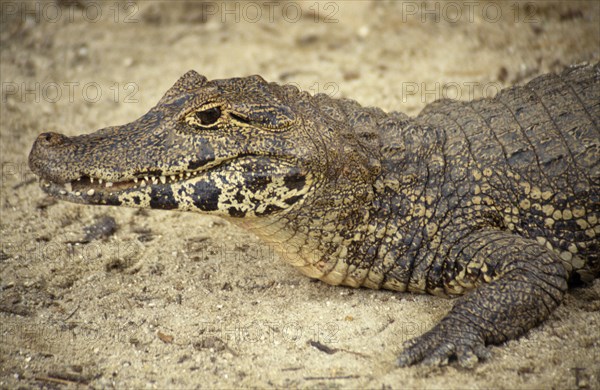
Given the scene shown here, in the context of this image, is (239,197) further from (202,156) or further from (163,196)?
(163,196)

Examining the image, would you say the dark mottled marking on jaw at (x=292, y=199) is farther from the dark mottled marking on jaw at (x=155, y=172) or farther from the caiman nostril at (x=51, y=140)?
the caiman nostril at (x=51, y=140)

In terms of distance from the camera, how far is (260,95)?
4520 mm

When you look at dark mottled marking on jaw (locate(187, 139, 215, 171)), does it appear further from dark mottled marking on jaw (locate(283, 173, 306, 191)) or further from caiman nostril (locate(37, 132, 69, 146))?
caiman nostril (locate(37, 132, 69, 146))

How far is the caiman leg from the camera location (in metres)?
4.00

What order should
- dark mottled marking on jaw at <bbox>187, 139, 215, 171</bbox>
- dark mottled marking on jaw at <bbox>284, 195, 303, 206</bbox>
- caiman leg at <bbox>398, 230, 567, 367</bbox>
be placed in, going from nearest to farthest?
caiman leg at <bbox>398, 230, 567, 367</bbox> → dark mottled marking on jaw at <bbox>187, 139, 215, 171</bbox> → dark mottled marking on jaw at <bbox>284, 195, 303, 206</bbox>

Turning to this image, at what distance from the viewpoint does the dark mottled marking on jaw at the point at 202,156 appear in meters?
4.29

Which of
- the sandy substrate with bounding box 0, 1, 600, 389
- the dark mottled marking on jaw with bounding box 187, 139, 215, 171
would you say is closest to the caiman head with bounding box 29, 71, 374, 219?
the dark mottled marking on jaw with bounding box 187, 139, 215, 171

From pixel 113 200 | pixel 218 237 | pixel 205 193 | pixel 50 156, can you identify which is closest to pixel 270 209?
pixel 205 193

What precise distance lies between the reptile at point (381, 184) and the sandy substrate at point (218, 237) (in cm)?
28

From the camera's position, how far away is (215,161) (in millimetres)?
4301

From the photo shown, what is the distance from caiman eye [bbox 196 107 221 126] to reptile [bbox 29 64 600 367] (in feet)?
0.04

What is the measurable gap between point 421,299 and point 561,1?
17.5 feet

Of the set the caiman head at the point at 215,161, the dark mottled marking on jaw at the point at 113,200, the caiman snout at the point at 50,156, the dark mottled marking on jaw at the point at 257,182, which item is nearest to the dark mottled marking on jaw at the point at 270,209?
the caiman head at the point at 215,161

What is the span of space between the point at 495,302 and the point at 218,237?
250 cm
